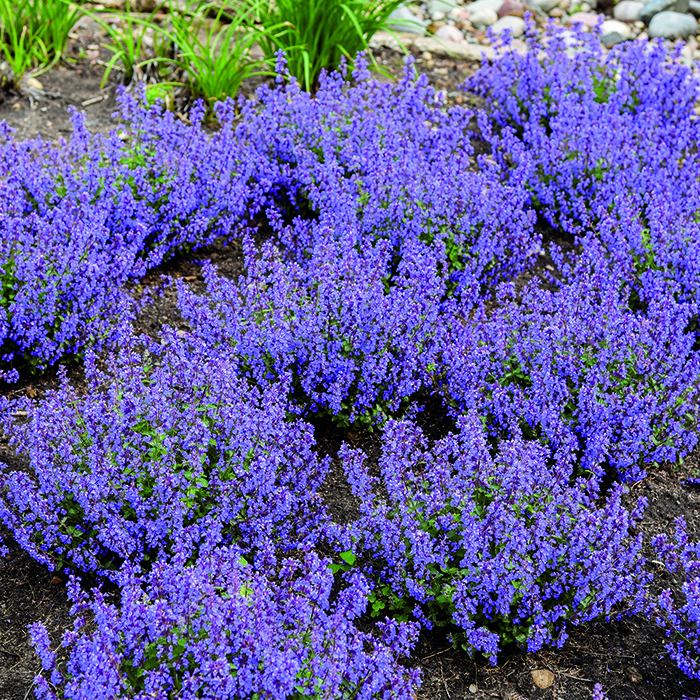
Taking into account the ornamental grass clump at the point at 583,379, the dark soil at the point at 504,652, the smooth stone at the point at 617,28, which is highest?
the smooth stone at the point at 617,28

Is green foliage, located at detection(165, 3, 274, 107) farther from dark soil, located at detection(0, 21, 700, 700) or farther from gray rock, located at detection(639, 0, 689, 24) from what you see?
gray rock, located at detection(639, 0, 689, 24)

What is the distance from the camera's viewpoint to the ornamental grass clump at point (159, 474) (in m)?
3.27

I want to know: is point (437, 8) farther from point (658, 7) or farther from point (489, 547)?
point (489, 547)

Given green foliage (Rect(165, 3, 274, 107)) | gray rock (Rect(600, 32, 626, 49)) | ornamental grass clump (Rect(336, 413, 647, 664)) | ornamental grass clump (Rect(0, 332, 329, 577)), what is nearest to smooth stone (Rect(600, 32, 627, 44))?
gray rock (Rect(600, 32, 626, 49))

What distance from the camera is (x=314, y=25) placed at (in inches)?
256

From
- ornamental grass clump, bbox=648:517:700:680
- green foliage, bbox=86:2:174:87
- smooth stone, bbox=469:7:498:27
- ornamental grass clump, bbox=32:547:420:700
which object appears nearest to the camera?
ornamental grass clump, bbox=32:547:420:700

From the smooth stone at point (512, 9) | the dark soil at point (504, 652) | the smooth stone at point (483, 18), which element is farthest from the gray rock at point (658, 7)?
the dark soil at point (504, 652)

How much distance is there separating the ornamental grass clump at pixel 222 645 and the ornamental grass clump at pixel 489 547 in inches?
14.5

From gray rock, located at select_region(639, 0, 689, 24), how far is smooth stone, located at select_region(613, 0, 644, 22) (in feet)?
0.18

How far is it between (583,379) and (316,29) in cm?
388

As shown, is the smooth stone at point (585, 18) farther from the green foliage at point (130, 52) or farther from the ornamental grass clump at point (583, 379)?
the ornamental grass clump at point (583, 379)

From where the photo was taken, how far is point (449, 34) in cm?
859

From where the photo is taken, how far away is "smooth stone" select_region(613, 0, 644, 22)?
9.27 metres

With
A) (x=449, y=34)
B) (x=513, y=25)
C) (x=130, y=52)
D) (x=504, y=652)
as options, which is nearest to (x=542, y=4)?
(x=513, y=25)
